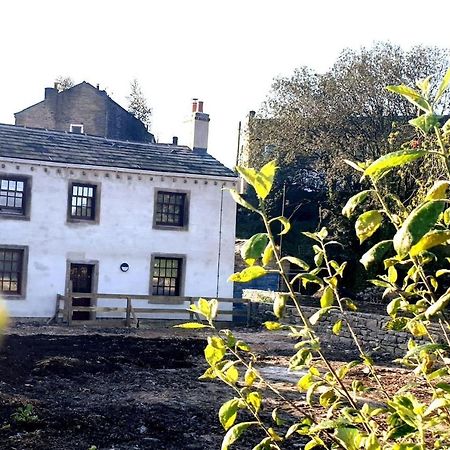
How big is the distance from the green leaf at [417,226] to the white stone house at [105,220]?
71.3ft

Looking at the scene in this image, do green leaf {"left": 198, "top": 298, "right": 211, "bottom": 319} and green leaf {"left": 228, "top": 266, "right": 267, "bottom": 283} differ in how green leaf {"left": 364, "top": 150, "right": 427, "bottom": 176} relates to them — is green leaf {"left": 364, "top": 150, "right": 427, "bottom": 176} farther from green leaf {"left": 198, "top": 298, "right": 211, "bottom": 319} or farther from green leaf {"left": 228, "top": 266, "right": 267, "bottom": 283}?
green leaf {"left": 198, "top": 298, "right": 211, "bottom": 319}

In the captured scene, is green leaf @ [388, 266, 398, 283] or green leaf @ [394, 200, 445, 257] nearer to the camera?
green leaf @ [394, 200, 445, 257]

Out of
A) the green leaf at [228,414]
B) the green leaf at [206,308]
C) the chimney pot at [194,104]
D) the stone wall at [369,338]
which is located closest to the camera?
the green leaf at [228,414]

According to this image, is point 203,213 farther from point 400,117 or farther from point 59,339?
point 400,117

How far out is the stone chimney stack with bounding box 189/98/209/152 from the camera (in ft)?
89.6

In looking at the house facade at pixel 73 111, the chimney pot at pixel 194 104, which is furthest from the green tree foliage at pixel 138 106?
the chimney pot at pixel 194 104

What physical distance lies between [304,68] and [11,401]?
32893 mm

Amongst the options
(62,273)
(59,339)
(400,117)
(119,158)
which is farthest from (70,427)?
(400,117)

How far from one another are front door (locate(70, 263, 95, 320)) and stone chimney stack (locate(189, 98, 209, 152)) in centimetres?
662

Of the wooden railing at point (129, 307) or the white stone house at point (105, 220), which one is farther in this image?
the white stone house at point (105, 220)

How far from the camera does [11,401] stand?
9.33 meters

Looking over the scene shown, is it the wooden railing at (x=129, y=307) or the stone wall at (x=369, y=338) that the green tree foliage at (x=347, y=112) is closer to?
the wooden railing at (x=129, y=307)

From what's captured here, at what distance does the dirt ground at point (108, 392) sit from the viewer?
827cm

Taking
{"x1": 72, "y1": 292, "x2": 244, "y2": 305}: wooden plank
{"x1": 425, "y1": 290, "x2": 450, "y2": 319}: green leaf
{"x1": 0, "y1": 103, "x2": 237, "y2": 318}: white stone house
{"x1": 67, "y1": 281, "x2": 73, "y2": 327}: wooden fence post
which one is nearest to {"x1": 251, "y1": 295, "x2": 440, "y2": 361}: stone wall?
{"x1": 72, "y1": 292, "x2": 244, "y2": 305}: wooden plank
